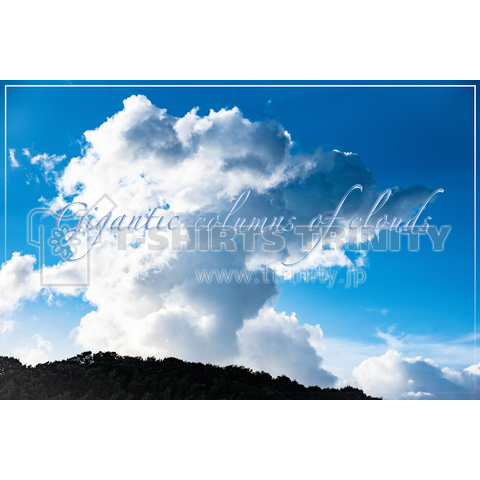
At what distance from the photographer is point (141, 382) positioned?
5.30 m

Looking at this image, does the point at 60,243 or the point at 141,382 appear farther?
the point at 60,243

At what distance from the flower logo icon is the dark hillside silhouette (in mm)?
1474

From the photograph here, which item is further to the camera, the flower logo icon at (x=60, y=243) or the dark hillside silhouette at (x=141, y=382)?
the flower logo icon at (x=60, y=243)

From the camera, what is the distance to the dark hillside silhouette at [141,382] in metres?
5.21

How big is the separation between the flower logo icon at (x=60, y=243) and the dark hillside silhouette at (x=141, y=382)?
1.47 m

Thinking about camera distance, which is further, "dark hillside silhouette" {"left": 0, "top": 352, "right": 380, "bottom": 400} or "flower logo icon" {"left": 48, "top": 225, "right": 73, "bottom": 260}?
"flower logo icon" {"left": 48, "top": 225, "right": 73, "bottom": 260}

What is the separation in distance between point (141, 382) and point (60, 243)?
2283mm

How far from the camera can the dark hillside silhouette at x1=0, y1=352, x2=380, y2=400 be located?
5.21 meters

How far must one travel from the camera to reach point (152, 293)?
5535 mm

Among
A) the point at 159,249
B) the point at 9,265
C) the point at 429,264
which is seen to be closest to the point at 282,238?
the point at 159,249

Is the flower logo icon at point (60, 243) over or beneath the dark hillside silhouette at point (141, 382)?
over

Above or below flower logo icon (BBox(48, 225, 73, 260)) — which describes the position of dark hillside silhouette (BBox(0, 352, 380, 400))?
below

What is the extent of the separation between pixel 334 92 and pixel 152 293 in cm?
395

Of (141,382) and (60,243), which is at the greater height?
(60,243)
